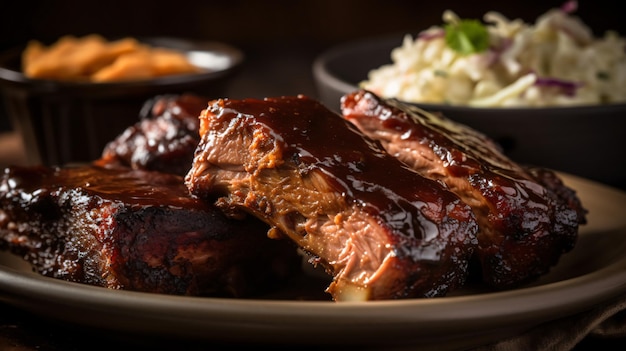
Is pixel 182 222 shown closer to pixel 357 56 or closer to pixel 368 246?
pixel 368 246

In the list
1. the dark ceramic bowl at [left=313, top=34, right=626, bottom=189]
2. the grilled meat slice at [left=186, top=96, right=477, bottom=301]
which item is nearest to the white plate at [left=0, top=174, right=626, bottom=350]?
the grilled meat slice at [left=186, top=96, right=477, bottom=301]

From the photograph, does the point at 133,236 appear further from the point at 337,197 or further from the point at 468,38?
the point at 468,38

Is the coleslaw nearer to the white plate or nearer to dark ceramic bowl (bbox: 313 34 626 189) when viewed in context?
dark ceramic bowl (bbox: 313 34 626 189)

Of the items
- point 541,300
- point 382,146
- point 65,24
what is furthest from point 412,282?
point 65,24

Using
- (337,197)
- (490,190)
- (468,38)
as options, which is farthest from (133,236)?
(468,38)

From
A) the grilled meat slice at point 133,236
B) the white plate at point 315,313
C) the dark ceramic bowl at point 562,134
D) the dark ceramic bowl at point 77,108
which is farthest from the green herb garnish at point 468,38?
the white plate at point 315,313

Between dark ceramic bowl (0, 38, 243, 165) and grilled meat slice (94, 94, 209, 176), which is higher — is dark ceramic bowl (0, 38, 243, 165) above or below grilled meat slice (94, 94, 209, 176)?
below
